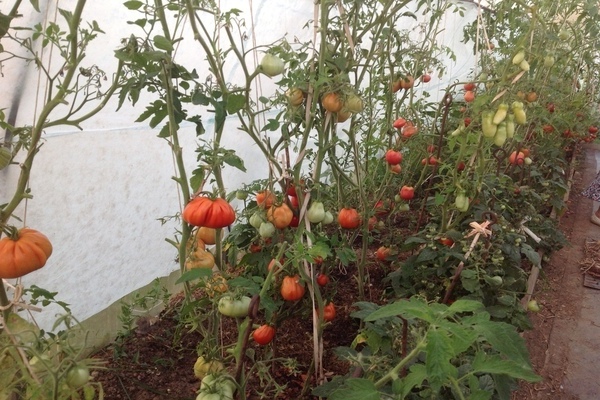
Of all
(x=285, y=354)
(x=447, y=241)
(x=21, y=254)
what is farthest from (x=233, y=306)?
(x=447, y=241)

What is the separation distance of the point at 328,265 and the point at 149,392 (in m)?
0.74

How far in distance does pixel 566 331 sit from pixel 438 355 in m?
2.22

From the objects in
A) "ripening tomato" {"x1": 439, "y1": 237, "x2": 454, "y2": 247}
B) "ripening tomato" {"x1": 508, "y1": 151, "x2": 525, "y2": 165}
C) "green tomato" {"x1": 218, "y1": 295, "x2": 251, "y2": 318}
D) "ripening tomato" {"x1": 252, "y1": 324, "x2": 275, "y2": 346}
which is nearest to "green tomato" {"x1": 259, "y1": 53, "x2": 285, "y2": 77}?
"green tomato" {"x1": 218, "y1": 295, "x2": 251, "y2": 318}

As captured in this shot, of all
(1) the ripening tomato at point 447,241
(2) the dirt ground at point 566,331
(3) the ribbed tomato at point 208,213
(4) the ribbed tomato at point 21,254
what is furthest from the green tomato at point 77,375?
(2) the dirt ground at point 566,331

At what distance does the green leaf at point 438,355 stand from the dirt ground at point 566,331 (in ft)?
4.70

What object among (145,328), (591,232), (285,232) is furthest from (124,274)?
(591,232)

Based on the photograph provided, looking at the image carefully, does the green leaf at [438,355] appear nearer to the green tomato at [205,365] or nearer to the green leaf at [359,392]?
the green leaf at [359,392]

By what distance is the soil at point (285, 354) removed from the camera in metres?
1.59

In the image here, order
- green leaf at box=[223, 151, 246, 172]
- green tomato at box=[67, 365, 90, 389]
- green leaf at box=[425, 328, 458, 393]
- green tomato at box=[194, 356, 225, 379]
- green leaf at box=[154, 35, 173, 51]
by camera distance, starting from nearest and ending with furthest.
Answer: green leaf at box=[425, 328, 458, 393], green tomato at box=[67, 365, 90, 389], green leaf at box=[154, 35, 173, 51], green leaf at box=[223, 151, 246, 172], green tomato at box=[194, 356, 225, 379]

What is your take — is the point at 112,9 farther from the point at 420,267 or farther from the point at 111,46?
the point at 420,267

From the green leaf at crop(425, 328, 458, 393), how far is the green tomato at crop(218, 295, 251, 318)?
0.50m

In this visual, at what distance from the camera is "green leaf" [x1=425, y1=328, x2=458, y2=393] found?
719 millimetres

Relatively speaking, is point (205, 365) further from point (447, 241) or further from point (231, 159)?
point (447, 241)

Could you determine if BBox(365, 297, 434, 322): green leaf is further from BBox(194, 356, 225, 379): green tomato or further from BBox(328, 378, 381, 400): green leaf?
BBox(194, 356, 225, 379): green tomato
